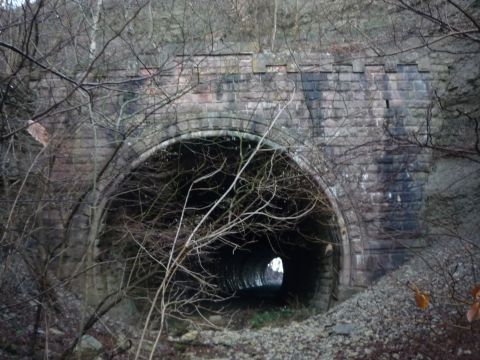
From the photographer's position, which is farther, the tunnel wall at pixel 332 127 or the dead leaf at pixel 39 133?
the tunnel wall at pixel 332 127

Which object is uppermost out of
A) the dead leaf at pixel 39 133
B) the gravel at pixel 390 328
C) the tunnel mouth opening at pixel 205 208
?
the dead leaf at pixel 39 133

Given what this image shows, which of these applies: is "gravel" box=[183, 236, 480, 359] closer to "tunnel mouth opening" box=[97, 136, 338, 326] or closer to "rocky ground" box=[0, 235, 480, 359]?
"rocky ground" box=[0, 235, 480, 359]

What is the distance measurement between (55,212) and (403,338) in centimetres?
535

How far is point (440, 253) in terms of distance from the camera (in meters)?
8.18

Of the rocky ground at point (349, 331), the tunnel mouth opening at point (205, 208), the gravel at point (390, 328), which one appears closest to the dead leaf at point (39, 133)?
the tunnel mouth opening at point (205, 208)

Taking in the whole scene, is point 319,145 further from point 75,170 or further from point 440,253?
point 75,170

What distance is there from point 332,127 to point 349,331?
133 inches

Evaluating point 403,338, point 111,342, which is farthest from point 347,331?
point 111,342

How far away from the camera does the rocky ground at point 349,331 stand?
5742 mm

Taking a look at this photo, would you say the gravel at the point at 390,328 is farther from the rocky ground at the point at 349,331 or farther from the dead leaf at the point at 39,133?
the dead leaf at the point at 39,133

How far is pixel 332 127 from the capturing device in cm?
883

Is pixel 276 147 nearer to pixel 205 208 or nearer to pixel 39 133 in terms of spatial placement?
pixel 205 208

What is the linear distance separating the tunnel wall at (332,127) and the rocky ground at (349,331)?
716 millimetres

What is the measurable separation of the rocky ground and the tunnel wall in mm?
716
